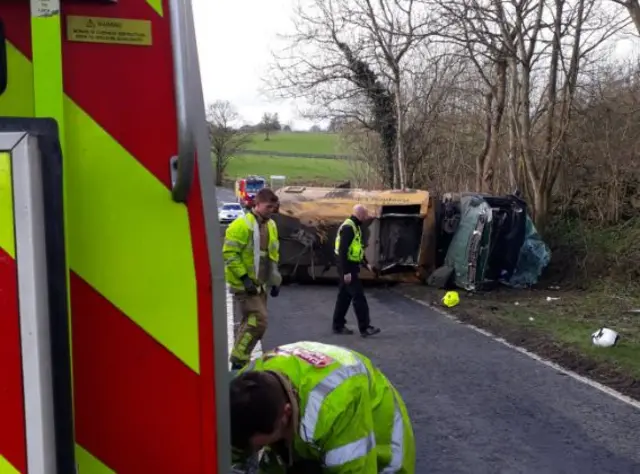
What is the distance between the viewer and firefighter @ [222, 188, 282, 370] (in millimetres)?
7020

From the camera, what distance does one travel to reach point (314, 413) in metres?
2.15

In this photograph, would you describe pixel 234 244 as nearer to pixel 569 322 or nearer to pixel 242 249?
pixel 242 249

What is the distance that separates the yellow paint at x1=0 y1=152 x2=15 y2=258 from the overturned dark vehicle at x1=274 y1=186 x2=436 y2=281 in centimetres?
1238

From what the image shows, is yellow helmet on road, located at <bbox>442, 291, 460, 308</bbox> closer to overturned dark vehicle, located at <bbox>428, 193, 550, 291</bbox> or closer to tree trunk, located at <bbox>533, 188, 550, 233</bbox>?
overturned dark vehicle, located at <bbox>428, 193, 550, 291</bbox>

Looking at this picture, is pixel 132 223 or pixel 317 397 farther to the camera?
pixel 317 397

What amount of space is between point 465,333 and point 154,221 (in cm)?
841

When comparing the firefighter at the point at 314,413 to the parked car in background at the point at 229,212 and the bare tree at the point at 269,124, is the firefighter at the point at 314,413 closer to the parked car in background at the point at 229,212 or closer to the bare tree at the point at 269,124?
the parked car in background at the point at 229,212

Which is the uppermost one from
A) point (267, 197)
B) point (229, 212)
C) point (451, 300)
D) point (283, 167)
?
point (283, 167)

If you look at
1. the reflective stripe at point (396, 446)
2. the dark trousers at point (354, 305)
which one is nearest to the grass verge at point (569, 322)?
the dark trousers at point (354, 305)

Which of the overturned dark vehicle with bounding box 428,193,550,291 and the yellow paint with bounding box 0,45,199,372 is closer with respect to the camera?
the yellow paint with bounding box 0,45,199,372

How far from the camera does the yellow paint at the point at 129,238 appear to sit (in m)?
1.52

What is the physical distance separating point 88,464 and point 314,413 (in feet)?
2.54

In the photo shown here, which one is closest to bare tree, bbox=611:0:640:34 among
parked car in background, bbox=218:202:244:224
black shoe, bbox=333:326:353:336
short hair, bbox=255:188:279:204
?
black shoe, bbox=333:326:353:336

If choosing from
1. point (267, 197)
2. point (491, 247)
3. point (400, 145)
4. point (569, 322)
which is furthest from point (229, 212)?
point (267, 197)
